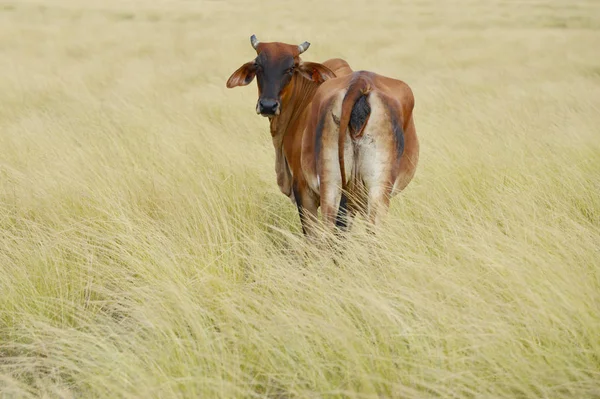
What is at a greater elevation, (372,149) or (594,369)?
(372,149)

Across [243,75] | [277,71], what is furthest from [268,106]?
[243,75]

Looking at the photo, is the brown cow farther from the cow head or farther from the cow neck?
the cow neck

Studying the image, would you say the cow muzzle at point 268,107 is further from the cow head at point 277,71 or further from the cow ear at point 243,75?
the cow ear at point 243,75

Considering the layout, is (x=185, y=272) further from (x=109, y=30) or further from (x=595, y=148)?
(x=109, y=30)

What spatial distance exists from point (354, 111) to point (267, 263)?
940 mm

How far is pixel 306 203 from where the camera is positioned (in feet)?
14.4

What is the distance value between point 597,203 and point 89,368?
3.53 m

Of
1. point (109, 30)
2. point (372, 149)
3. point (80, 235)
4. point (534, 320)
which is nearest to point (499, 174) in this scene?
point (372, 149)

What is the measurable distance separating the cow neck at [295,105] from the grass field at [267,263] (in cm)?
60

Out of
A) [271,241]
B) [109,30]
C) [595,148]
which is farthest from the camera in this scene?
[109,30]

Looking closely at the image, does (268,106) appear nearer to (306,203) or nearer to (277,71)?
(277,71)

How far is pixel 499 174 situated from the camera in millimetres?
5391

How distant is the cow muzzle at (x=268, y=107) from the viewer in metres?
4.32

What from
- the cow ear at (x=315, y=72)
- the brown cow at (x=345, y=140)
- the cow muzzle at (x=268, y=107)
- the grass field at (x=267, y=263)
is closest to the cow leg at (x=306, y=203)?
the brown cow at (x=345, y=140)
